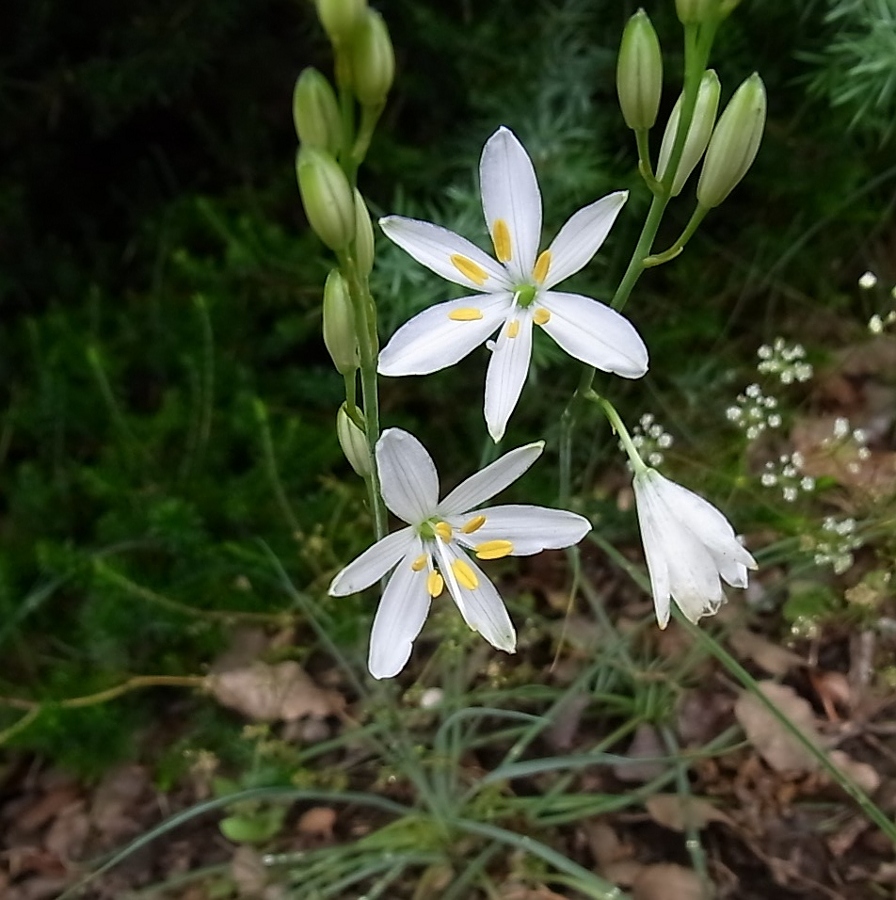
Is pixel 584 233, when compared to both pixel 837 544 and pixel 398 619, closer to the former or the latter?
pixel 398 619

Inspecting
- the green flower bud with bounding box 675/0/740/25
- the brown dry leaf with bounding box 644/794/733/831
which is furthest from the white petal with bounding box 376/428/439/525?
the brown dry leaf with bounding box 644/794/733/831

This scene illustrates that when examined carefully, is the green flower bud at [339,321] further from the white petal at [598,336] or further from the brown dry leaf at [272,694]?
the brown dry leaf at [272,694]

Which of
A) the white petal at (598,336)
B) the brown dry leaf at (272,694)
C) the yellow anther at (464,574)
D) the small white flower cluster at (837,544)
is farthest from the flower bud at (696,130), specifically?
the brown dry leaf at (272,694)

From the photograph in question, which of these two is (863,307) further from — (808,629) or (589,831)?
(589,831)

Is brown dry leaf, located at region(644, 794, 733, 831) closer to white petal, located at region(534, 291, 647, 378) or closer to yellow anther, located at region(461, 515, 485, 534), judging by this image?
yellow anther, located at region(461, 515, 485, 534)

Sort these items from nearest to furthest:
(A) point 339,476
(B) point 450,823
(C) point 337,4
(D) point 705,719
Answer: (C) point 337,4 → (B) point 450,823 → (D) point 705,719 → (A) point 339,476

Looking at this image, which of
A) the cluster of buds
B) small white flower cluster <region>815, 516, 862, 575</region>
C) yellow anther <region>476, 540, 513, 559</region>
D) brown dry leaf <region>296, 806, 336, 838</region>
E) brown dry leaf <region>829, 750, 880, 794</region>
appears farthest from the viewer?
brown dry leaf <region>296, 806, 336, 838</region>

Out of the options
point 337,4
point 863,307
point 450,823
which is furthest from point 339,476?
point 337,4
